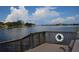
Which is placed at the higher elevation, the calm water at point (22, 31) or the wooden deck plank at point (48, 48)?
the calm water at point (22, 31)

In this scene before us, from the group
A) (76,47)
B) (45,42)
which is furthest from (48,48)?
(76,47)

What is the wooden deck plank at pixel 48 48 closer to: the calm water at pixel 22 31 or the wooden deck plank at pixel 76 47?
the wooden deck plank at pixel 76 47

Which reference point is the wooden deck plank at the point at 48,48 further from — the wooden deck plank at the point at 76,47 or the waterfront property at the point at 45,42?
the wooden deck plank at the point at 76,47

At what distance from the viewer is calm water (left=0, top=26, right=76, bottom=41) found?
2.76m

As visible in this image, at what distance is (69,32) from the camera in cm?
281

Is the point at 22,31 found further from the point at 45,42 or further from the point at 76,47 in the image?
the point at 76,47

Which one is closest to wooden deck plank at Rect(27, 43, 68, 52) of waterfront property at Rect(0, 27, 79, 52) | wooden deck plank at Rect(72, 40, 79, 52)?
waterfront property at Rect(0, 27, 79, 52)

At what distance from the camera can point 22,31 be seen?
280 cm

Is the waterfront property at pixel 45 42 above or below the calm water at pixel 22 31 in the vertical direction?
below

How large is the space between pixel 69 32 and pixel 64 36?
0.09 m

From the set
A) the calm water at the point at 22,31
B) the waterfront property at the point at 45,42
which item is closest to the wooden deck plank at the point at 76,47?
the waterfront property at the point at 45,42

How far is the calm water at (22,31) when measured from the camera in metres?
2.76
